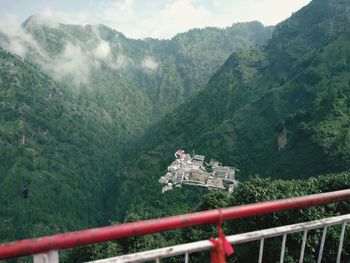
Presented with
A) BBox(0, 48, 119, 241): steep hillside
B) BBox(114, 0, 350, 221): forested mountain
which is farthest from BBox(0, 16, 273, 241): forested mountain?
BBox(114, 0, 350, 221): forested mountain

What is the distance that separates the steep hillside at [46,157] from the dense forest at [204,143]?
0.39 meters

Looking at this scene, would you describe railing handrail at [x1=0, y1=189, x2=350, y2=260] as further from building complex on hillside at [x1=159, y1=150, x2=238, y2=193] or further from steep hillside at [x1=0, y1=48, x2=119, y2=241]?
steep hillside at [x1=0, y1=48, x2=119, y2=241]

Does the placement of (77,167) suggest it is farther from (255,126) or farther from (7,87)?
(255,126)

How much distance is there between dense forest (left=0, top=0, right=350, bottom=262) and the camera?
2080 centimetres

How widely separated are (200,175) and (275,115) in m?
23.3

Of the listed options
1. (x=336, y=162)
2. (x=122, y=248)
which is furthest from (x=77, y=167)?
(x=122, y=248)

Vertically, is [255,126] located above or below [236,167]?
above

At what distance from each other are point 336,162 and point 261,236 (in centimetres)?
4477

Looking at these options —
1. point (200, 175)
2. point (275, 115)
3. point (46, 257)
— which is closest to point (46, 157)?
point (200, 175)

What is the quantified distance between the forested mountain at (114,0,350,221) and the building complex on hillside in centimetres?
250

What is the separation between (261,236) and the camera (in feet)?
11.2

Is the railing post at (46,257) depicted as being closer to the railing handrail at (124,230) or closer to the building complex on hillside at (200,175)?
the railing handrail at (124,230)

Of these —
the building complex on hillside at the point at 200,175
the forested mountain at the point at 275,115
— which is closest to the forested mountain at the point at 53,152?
the forested mountain at the point at 275,115

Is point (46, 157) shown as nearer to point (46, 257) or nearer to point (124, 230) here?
point (46, 257)
